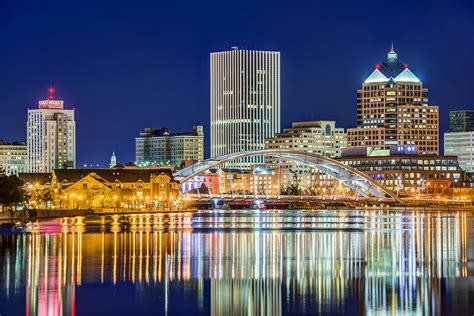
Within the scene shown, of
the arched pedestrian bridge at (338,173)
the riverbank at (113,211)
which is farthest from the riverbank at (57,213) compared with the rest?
the arched pedestrian bridge at (338,173)

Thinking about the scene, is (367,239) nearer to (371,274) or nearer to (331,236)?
(331,236)

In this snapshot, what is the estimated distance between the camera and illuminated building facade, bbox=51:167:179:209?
148875mm

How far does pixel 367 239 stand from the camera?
255 feet

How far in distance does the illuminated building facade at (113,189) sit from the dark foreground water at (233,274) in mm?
68210

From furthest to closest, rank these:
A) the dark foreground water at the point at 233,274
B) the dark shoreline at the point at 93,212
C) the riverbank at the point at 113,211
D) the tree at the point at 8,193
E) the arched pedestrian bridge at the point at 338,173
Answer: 1. the arched pedestrian bridge at the point at 338,173
2. the riverbank at the point at 113,211
3. the dark shoreline at the point at 93,212
4. the tree at the point at 8,193
5. the dark foreground water at the point at 233,274

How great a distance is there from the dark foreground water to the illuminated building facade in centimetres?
6821

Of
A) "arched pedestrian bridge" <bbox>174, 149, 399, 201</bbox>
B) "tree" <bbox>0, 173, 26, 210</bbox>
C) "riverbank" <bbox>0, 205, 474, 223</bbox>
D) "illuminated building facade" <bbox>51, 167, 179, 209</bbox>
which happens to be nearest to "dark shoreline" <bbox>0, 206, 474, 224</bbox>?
"riverbank" <bbox>0, 205, 474, 223</bbox>

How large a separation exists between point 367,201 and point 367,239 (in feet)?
337

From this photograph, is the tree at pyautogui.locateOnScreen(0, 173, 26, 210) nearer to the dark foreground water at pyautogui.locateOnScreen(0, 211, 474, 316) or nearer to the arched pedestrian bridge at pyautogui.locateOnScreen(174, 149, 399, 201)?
the dark foreground water at pyautogui.locateOnScreen(0, 211, 474, 316)

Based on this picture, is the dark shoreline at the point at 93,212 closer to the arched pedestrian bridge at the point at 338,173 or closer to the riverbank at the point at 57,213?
the riverbank at the point at 57,213

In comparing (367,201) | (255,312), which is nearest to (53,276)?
(255,312)

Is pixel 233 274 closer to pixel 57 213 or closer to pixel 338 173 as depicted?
pixel 57 213

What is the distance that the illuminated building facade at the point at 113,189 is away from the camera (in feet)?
488

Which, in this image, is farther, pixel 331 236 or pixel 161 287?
pixel 331 236
